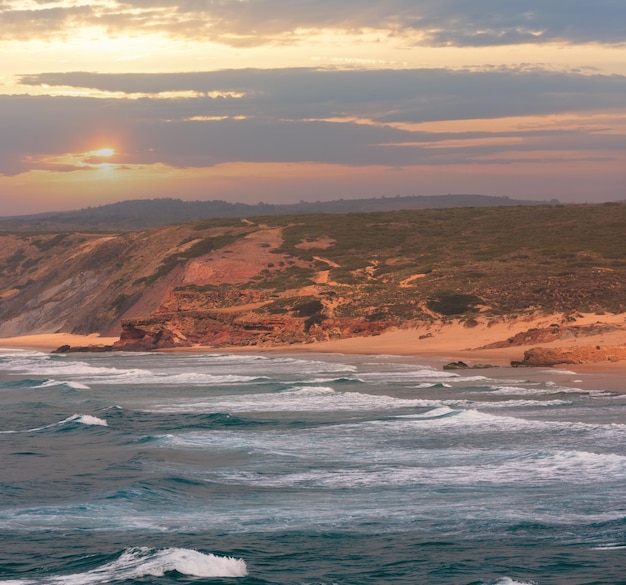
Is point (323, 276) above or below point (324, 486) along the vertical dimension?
below

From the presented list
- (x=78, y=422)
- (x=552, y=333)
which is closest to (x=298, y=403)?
(x=78, y=422)

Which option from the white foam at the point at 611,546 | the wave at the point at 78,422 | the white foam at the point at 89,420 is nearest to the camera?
the white foam at the point at 611,546

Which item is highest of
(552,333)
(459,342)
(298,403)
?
(298,403)

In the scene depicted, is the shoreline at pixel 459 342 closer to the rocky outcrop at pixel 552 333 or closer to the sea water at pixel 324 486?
the rocky outcrop at pixel 552 333

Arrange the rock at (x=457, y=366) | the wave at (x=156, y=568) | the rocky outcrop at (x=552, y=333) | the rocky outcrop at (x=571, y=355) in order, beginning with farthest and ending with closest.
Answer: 1. the rocky outcrop at (x=552, y=333)
2. the rock at (x=457, y=366)
3. the rocky outcrop at (x=571, y=355)
4. the wave at (x=156, y=568)

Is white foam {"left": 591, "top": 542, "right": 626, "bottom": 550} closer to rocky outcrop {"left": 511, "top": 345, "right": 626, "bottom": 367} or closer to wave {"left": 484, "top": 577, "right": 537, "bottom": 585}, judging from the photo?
wave {"left": 484, "top": 577, "right": 537, "bottom": 585}

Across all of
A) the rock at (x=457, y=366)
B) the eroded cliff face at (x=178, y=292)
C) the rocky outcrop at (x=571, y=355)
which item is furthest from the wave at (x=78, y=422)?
the eroded cliff face at (x=178, y=292)

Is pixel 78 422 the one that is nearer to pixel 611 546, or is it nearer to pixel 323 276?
pixel 611 546
